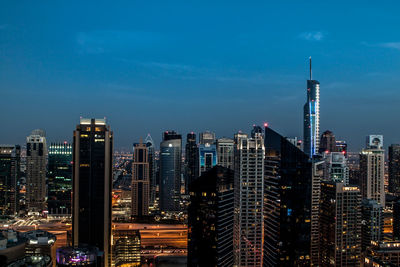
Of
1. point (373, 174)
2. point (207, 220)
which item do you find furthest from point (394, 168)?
point (207, 220)

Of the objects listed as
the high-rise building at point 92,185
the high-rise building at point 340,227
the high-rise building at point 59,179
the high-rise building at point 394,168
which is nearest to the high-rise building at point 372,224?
the high-rise building at point 340,227

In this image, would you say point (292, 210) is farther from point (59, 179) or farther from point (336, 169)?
A: point (59, 179)

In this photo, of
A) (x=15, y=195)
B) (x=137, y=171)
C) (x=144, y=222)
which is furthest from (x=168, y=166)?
(x=15, y=195)

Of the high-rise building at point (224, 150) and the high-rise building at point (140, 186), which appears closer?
the high-rise building at point (140, 186)

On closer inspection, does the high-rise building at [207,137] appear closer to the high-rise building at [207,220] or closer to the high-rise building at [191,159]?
the high-rise building at [191,159]

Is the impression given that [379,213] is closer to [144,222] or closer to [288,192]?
[288,192]
